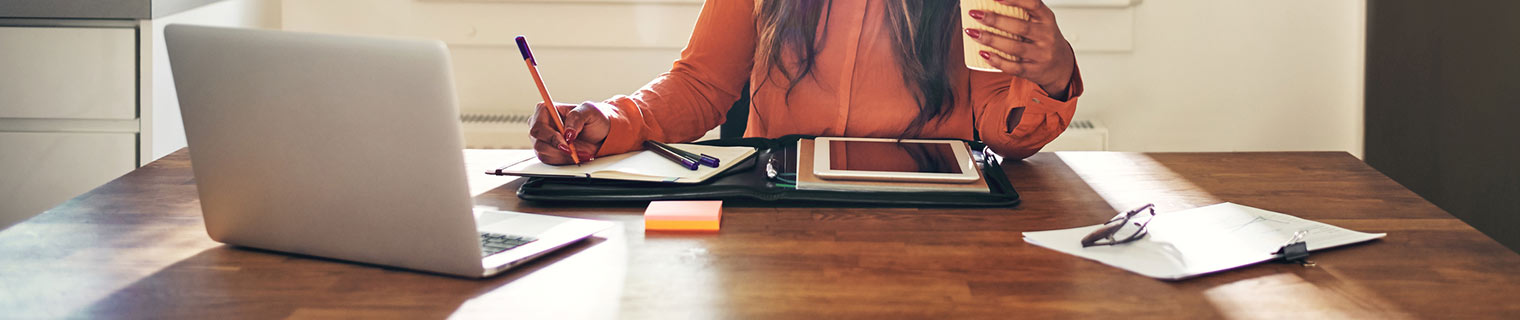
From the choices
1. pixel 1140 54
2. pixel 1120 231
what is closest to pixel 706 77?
pixel 1120 231

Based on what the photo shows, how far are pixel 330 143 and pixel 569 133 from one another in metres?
0.38

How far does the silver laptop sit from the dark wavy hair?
0.72 meters

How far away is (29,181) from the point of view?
218cm

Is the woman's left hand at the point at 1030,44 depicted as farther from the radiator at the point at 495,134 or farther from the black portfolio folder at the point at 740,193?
the radiator at the point at 495,134

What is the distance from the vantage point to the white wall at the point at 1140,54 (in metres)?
2.53

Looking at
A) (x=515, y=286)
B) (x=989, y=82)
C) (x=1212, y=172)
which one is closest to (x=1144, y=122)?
(x=989, y=82)

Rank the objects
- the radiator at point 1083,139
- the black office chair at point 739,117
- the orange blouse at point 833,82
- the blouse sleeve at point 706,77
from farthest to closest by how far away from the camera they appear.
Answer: the radiator at point 1083,139, the black office chair at point 739,117, the orange blouse at point 833,82, the blouse sleeve at point 706,77

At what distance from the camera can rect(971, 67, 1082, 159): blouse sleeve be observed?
1197mm

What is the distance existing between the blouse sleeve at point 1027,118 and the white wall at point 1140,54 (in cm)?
131

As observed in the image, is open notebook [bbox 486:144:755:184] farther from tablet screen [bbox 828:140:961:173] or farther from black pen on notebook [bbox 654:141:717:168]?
tablet screen [bbox 828:140:961:173]

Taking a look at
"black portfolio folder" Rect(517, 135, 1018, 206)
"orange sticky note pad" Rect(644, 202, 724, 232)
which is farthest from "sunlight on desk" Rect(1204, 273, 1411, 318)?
"orange sticky note pad" Rect(644, 202, 724, 232)

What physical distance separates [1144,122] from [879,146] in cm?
169

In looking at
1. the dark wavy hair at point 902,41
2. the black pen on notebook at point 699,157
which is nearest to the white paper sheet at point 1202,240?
the black pen on notebook at point 699,157

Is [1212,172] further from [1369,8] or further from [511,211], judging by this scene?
[1369,8]
